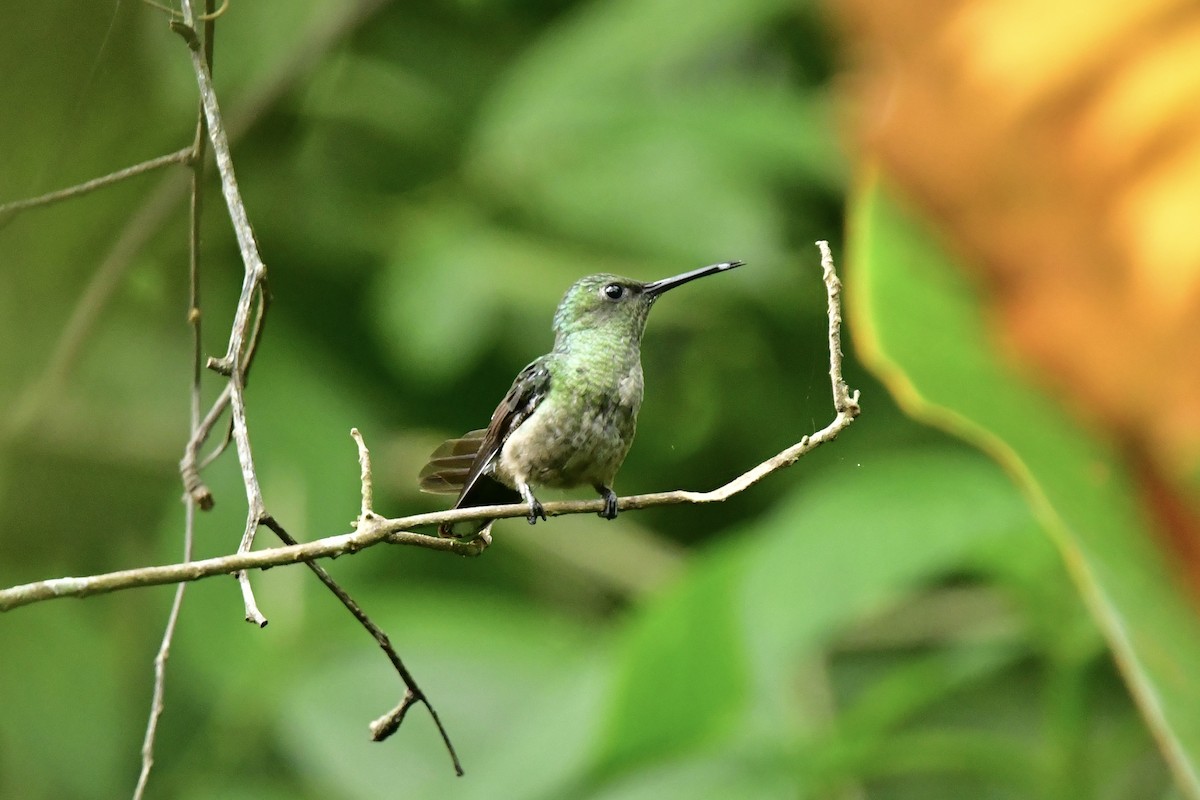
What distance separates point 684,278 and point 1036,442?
28.9 inches

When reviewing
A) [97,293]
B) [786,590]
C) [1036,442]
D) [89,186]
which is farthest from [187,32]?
[786,590]

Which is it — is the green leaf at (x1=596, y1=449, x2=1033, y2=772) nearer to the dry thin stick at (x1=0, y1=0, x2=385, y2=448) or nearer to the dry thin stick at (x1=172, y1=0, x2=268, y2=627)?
the dry thin stick at (x1=0, y1=0, x2=385, y2=448)

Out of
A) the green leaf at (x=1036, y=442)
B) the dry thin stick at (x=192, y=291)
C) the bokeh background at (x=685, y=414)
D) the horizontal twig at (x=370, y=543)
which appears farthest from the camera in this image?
the bokeh background at (x=685, y=414)

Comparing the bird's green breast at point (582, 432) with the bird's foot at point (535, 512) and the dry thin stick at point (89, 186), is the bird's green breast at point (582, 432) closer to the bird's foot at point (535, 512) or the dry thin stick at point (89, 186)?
the bird's foot at point (535, 512)

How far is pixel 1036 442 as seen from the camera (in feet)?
3.81

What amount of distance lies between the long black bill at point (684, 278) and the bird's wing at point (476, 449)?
7cm

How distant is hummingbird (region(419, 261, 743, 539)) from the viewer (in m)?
0.51

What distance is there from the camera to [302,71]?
1.60 meters

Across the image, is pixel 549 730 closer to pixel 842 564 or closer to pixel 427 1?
pixel 842 564

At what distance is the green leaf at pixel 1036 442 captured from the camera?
92 centimetres

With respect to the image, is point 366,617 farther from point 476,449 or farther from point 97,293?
point 97,293

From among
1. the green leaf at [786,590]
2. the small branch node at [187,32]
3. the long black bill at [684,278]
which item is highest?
the small branch node at [187,32]

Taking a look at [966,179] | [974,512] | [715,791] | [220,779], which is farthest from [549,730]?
[966,179]

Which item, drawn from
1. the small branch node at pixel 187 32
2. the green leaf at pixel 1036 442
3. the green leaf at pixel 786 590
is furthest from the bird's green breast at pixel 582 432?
the green leaf at pixel 786 590
